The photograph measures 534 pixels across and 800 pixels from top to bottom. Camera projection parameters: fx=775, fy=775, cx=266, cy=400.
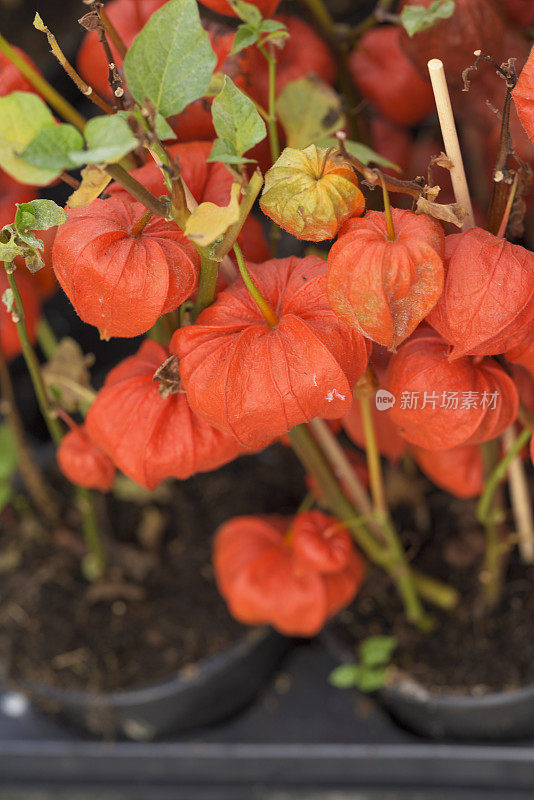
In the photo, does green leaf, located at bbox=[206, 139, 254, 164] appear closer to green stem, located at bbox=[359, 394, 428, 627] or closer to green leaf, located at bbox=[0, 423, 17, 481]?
green stem, located at bbox=[359, 394, 428, 627]

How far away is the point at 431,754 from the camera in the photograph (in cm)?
71

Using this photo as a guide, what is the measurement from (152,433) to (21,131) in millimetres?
179

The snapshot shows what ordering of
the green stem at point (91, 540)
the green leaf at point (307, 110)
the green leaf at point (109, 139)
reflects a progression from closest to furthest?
1. the green leaf at point (109, 139)
2. the green leaf at point (307, 110)
3. the green stem at point (91, 540)

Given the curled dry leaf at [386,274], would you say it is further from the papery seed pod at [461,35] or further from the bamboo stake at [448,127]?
the papery seed pod at [461,35]

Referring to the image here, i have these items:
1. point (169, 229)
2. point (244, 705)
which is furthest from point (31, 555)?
point (169, 229)

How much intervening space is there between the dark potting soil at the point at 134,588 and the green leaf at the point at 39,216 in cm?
49

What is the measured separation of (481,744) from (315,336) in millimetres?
522

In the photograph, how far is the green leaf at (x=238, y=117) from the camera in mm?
320

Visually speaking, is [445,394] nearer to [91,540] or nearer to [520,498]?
[520,498]

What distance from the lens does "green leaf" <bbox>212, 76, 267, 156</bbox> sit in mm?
320

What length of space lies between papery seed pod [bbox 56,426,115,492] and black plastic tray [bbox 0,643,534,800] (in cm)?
37

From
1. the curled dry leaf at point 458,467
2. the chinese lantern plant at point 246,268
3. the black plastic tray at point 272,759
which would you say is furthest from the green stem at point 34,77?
the black plastic tray at point 272,759

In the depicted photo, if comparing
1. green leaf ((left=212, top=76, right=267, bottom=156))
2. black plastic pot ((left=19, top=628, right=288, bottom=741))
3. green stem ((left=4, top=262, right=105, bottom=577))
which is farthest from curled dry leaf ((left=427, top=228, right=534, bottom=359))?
black plastic pot ((left=19, top=628, right=288, bottom=741))

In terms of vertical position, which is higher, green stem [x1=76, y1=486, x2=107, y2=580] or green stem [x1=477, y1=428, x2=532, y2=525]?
green stem [x1=477, y1=428, x2=532, y2=525]
